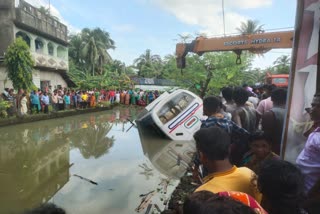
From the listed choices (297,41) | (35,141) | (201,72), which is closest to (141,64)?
(201,72)

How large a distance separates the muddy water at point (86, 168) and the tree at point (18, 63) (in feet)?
12.9

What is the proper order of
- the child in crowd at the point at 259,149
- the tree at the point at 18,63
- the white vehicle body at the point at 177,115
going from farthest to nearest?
1. the tree at the point at 18,63
2. the white vehicle body at the point at 177,115
3. the child in crowd at the point at 259,149

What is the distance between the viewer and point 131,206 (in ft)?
17.7

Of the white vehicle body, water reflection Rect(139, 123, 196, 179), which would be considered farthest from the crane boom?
water reflection Rect(139, 123, 196, 179)

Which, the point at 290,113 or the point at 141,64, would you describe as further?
the point at 141,64

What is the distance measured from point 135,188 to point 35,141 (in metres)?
5.69

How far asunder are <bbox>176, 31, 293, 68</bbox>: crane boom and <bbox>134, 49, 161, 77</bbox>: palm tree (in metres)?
43.3

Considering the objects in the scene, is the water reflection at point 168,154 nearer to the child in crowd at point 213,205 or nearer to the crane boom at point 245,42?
the crane boom at point 245,42

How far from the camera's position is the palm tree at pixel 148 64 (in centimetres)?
5281

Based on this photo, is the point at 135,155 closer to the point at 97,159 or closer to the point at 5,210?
the point at 97,159

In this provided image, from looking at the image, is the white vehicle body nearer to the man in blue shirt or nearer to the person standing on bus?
the person standing on bus

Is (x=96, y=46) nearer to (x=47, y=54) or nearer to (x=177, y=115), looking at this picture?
(x=47, y=54)

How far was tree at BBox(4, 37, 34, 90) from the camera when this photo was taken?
16.0 meters

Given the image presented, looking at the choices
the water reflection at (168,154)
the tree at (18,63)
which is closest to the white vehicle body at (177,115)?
the water reflection at (168,154)
